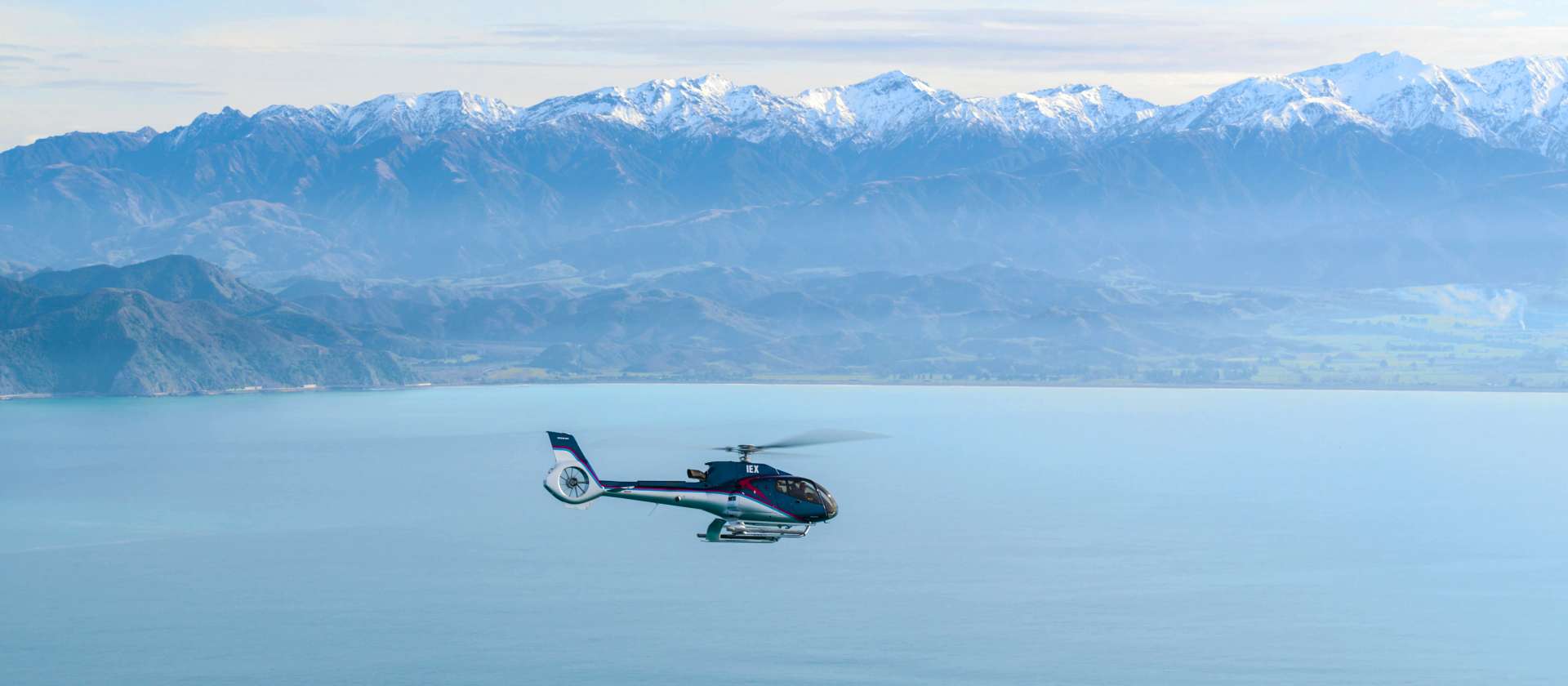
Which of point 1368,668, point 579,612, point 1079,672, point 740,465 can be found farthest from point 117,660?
point 1368,668

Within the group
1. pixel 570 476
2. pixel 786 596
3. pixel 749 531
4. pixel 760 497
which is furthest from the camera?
pixel 786 596

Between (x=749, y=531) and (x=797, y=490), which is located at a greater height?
(x=797, y=490)

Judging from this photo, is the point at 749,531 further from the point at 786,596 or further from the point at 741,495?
the point at 786,596

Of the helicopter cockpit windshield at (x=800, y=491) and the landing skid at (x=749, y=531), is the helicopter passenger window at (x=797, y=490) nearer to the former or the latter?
the helicopter cockpit windshield at (x=800, y=491)

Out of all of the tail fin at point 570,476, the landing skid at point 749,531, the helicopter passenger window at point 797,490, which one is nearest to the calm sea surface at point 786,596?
the landing skid at point 749,531

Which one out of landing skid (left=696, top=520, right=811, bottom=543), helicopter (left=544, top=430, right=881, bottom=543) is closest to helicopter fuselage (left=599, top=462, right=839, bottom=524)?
helicopter (left=544, top=430, right=881, bottom=543)

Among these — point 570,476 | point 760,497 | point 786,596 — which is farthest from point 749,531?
point 786,596

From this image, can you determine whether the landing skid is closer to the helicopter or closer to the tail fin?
the helicopter
